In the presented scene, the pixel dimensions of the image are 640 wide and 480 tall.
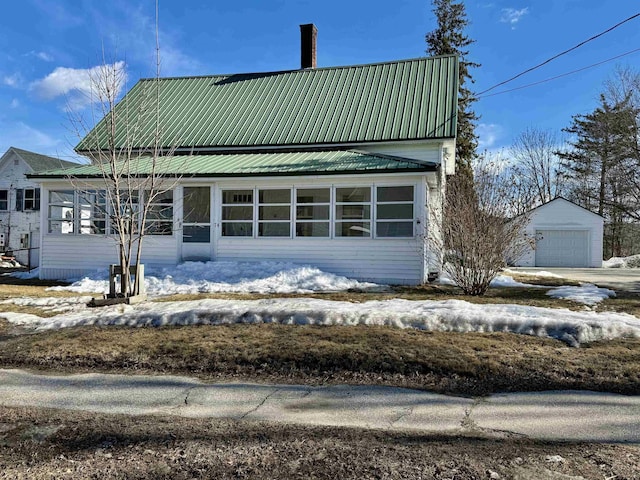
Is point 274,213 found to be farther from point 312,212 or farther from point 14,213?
point 14,213

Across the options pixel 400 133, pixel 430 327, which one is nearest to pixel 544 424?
pixel 430 327

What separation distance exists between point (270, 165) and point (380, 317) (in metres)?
8.23

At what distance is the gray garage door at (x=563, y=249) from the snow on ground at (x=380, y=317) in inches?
890

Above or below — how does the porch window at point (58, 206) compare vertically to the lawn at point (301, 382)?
above

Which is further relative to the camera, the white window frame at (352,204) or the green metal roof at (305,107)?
the green metal roof at (305,107)

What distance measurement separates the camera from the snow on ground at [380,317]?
6.84 metres

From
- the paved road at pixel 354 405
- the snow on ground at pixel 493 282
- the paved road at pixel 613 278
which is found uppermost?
the snow on ground at pixel 493 282

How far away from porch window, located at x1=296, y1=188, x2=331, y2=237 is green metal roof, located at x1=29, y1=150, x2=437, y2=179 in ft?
2.65

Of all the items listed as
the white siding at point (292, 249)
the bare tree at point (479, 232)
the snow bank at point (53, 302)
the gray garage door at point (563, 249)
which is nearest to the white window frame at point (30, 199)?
the white siding at point (292, 249)

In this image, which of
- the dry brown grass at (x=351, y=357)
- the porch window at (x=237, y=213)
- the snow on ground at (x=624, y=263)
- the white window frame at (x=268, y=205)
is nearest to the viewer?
the dry brown grass at (x=351, y=357)

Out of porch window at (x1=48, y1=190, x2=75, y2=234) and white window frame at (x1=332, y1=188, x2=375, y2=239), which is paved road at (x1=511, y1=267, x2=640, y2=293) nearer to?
white window frame at (x1=332, y1=188, x2=375, y2=239)

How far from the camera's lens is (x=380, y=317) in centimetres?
758

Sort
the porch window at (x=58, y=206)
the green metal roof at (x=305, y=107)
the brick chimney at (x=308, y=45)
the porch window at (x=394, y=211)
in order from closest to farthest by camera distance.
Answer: the porch window at (x=394, y=211), the porch window at (x=58, y=206), the green metal roof at (x=305, y=107), the brick chimney at (x=308, y=45)

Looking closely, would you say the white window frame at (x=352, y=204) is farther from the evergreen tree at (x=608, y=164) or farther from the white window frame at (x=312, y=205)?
the evergreen tree at (x=608, y=164)
